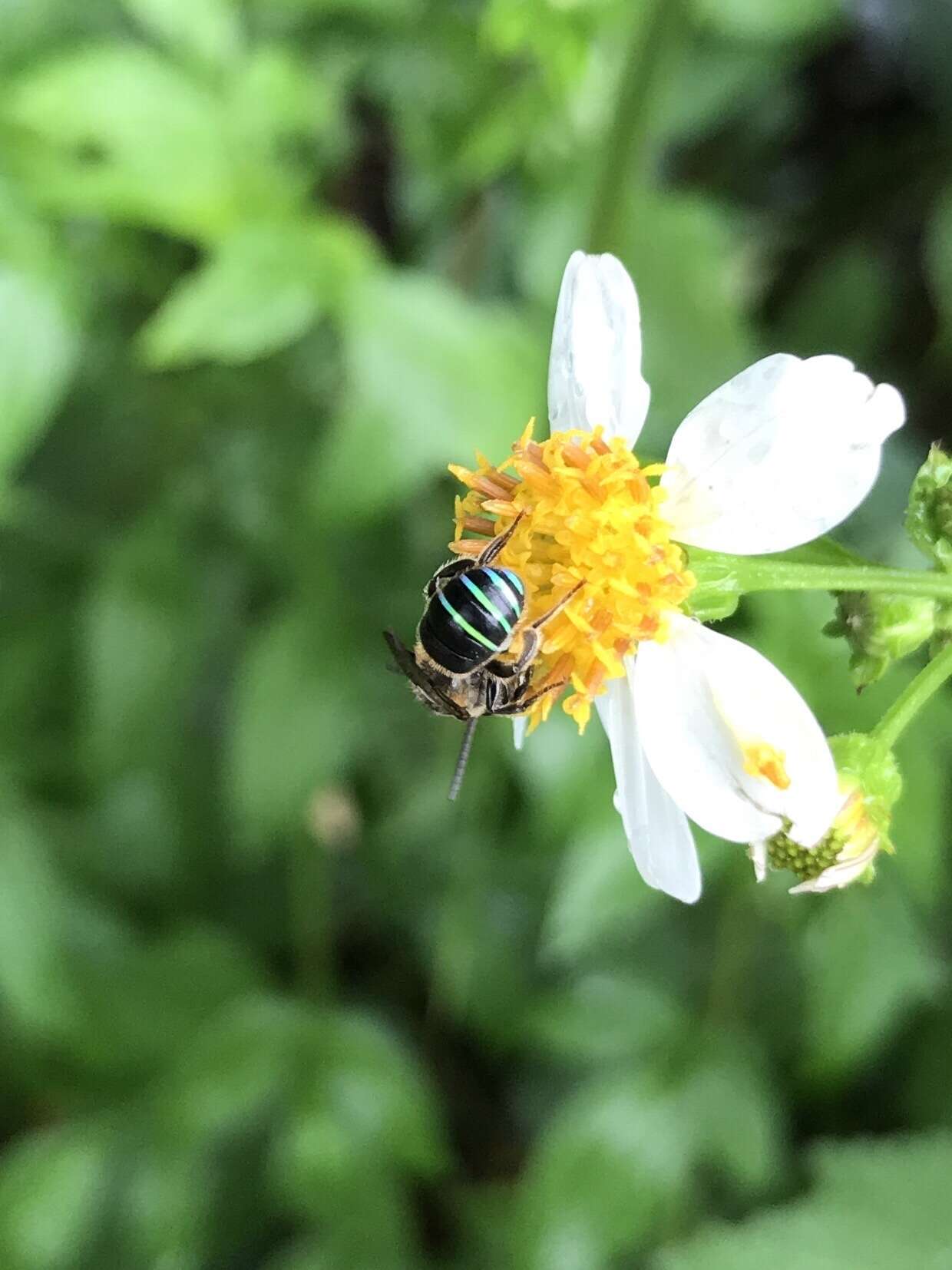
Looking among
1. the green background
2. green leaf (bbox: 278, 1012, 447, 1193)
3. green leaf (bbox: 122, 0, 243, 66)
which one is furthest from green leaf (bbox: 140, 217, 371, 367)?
green leaf (bbox: 278, 1012, 447, 1193)

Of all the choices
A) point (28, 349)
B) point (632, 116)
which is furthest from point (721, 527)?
point (28, 349)

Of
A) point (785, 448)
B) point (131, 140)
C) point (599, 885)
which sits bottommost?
point (599, 885)

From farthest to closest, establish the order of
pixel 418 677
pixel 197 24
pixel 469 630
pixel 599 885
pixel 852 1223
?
pixel 197 24 < pixel 599 885 < pixel 852 1223 < pixel 418 677 < pixel 469 630

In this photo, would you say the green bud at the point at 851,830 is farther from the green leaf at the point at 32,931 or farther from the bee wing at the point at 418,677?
the green leaf at the point at 32,931

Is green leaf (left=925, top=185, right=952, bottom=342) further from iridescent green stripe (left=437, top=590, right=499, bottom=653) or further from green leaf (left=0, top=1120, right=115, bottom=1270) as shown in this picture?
green leaf (left=0, top=1120, right=115, bottom=1270)

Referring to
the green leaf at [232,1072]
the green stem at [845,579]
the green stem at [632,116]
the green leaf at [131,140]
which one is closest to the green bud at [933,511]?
the green stem at [845,579]

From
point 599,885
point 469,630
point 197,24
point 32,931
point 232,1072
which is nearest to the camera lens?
point 469,630

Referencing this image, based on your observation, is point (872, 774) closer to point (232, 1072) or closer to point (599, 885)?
point (599, 885)

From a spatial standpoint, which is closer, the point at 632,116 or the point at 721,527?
the point at 721,527
